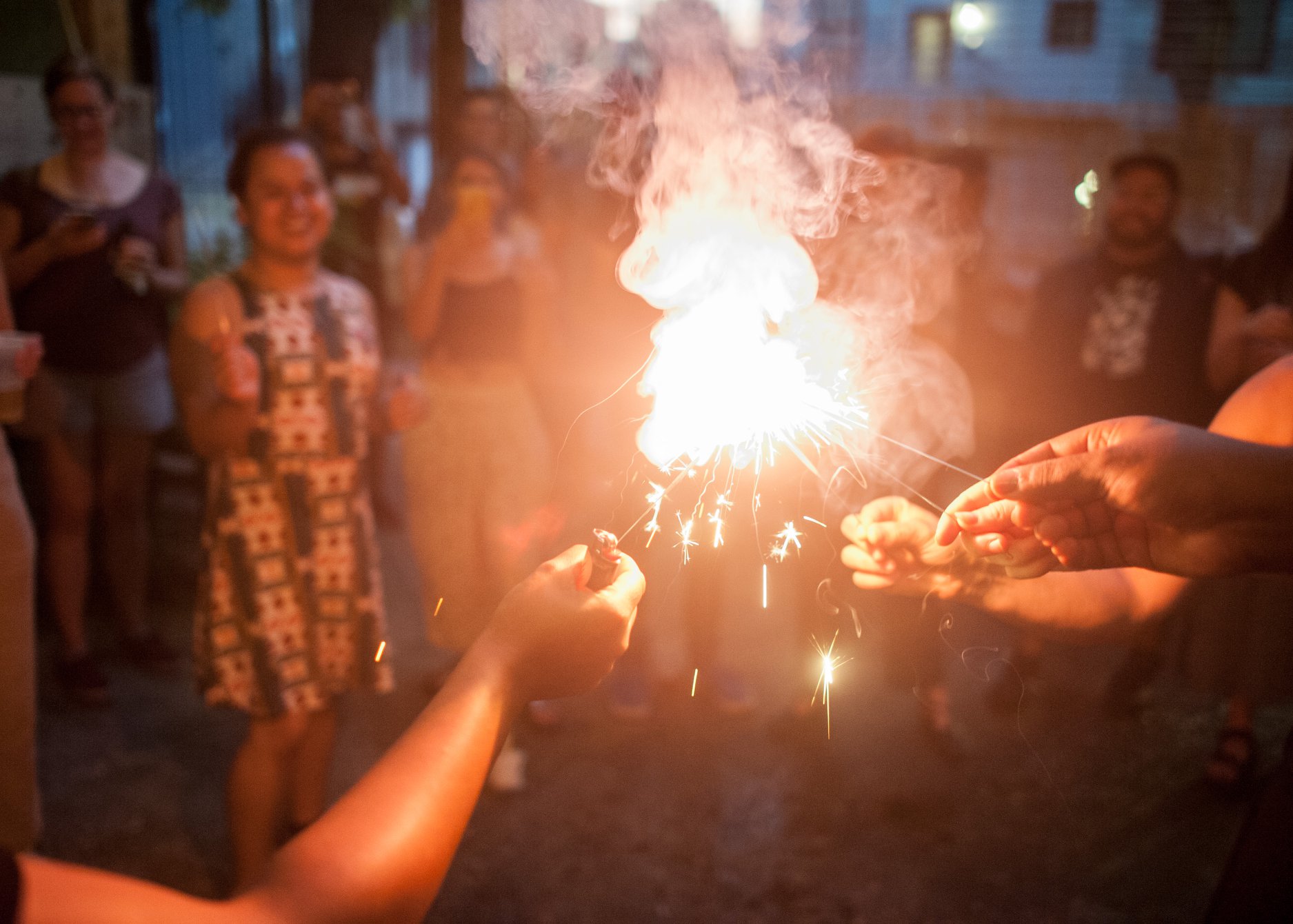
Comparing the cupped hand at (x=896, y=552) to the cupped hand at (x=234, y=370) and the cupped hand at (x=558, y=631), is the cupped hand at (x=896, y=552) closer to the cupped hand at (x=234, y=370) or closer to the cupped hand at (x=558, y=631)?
the cupped hand at (x=558, y=631)

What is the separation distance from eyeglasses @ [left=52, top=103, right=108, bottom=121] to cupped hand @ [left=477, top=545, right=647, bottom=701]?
12.4ft

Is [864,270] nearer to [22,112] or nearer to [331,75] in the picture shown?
[331,75]

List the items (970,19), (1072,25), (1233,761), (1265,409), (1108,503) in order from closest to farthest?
(1108,503)
(1265,409)
(1233,761)
(970,19)
(1072,25)

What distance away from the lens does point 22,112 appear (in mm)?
5270

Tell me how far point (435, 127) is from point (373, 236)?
2252 mm

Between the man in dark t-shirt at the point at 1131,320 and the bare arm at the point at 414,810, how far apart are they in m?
3.23

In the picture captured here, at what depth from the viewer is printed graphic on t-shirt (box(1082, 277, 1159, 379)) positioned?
13.1 feet

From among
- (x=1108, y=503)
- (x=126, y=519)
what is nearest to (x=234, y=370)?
(x=126, y=519)

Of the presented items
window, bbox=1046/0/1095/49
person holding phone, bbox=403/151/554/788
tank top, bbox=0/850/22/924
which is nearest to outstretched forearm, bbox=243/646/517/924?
tank top, bbox=0/850/22/924

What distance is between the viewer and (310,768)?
308 cm

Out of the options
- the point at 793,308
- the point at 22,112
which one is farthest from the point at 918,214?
the point at 22,112

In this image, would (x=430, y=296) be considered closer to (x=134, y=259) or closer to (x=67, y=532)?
(x=134, y=259)

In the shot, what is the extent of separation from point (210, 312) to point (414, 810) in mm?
2096

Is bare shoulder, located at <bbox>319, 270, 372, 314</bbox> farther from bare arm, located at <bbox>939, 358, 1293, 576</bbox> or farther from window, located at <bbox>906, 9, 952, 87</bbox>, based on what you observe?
window, located at <bbox>906, 9, 952, 87</bbox>
